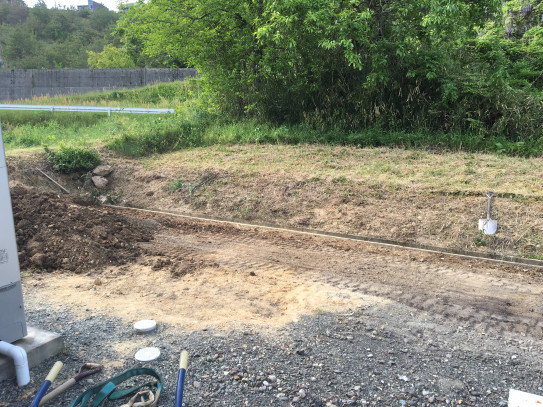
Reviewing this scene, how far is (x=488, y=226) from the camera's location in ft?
20.6

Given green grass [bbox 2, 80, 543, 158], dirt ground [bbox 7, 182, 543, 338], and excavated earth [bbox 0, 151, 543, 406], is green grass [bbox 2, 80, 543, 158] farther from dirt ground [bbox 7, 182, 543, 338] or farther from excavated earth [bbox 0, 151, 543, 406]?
excavated earth [bbox 0, 151, 543, 406]

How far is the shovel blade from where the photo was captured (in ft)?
20.5

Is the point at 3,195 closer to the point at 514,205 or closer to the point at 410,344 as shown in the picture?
the point at 410,344

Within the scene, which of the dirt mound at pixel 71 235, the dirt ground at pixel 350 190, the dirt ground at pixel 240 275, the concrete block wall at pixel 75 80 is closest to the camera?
the dirt ground at pixel 240 275

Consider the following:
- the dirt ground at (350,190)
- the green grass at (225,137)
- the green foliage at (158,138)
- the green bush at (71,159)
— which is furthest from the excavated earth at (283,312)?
the green foliage at (158,138)

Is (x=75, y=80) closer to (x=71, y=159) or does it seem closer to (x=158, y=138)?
(x=158, y=138)

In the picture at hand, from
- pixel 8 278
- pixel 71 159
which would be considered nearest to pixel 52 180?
pixel 71 159

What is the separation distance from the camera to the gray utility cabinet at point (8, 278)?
337 centimetres

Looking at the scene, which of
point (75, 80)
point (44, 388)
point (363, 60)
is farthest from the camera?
point (75, 80)

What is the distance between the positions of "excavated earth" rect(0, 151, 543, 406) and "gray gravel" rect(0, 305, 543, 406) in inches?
0.5

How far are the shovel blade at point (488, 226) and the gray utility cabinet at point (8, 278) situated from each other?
5688mm

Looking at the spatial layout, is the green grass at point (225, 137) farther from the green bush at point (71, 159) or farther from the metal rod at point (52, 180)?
the metal rod at point (52, 180)

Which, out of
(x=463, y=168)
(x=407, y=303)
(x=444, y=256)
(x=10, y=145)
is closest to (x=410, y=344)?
(x=407, y=303)

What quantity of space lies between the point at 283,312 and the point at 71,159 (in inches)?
292
